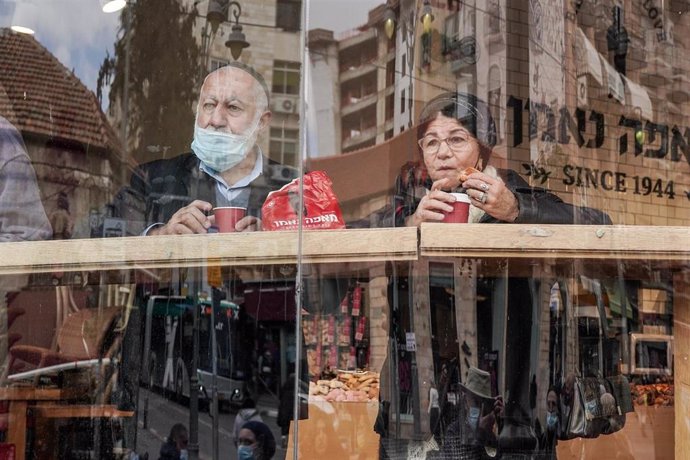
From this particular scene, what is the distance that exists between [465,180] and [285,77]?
1.54ft

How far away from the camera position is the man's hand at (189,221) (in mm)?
2129

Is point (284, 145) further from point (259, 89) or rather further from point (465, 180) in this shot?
point (465, 180)

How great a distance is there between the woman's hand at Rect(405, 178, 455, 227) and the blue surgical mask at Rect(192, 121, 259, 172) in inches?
16.0

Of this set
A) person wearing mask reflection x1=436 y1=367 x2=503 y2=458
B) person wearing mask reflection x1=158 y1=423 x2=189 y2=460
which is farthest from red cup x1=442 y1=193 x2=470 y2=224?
person wearing mask reflection x1=158 y1=423 x2=189 y2=460

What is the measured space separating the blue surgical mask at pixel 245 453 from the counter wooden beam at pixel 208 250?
15.5 inches

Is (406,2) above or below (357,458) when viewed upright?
above

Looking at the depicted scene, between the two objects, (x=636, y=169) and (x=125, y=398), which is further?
(x=636, y=169)

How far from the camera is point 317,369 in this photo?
208cm

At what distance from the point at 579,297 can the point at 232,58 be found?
0.98 meters

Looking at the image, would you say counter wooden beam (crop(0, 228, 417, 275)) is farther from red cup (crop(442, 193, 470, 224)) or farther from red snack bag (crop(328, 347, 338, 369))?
red snack bag (crop(328, 347, 338, 369))

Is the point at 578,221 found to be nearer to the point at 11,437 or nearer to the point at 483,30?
the point at 483,30

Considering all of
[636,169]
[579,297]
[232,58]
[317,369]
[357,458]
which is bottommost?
[357,458]

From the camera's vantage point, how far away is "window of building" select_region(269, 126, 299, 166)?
7.00 feet

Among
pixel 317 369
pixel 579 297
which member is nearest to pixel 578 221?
pixel 579 297
